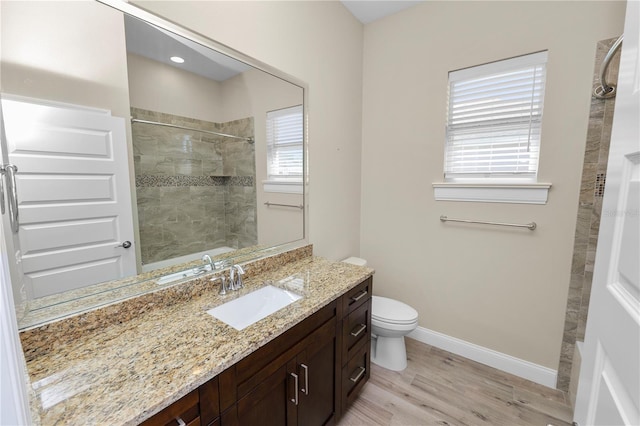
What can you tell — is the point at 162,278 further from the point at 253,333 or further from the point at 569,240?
the point at 569,240

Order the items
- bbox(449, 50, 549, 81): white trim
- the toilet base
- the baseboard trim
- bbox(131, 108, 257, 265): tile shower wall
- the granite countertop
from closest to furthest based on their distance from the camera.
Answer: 1. the granite countertop
2. bbox(131, 108, 257, 265): tile shower wall
3. bbox(449, 50, 549, 81): white trim
4. the baseboard trim
5. the toilet base

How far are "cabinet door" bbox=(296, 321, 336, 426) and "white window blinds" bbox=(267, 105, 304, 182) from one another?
39.9 inches

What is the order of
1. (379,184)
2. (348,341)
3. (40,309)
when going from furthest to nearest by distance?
(379,184) → (348,341) → (40,309)

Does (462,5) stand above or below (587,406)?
above

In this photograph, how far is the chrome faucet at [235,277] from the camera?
1.39m

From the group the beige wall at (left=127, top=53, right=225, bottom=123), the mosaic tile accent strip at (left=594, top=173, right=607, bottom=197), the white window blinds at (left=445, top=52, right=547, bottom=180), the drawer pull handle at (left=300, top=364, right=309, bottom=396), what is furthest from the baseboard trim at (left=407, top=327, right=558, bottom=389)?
the beige wall at (left=127, top=53, right=225, bottom=123)

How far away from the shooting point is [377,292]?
2.59m

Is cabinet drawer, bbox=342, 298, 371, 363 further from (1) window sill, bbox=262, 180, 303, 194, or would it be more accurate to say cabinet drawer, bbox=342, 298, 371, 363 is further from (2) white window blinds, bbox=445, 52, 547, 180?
(2) white window blinds, bbox=445, 52, 547, 180

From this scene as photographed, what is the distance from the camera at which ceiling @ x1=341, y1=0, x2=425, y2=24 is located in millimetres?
2102

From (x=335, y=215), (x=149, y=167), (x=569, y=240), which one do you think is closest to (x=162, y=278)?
(x=149, y=167)

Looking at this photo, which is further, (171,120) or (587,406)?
(171,120)

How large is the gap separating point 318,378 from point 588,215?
73.9 inches

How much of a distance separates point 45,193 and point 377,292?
2.40 meters

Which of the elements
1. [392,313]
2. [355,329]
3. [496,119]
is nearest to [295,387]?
[355,329]
